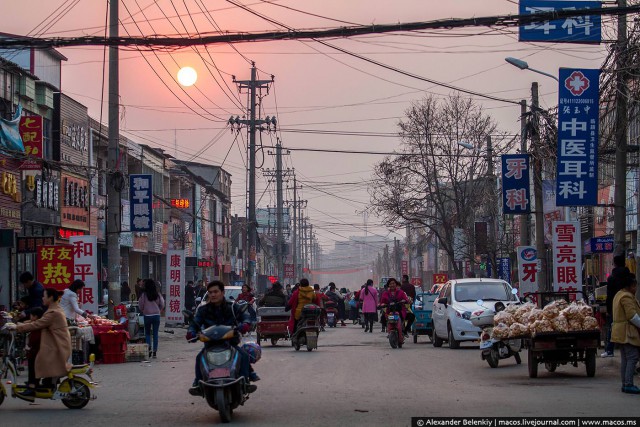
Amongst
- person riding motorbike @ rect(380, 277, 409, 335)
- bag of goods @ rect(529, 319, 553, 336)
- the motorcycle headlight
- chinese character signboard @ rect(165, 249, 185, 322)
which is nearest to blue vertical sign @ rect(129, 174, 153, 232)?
chinese character signboard @ rect(165, 249, 185, 322)

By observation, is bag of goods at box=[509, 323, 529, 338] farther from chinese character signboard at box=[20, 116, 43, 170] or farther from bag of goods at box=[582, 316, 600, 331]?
chinese character signboard at box=[20, 116, 43, 170]

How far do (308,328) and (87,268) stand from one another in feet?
A: 19.1

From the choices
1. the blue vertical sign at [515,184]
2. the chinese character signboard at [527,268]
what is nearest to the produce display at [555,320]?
the chinese character signboard at [527,268]

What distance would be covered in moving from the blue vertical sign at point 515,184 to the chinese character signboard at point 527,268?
147cm

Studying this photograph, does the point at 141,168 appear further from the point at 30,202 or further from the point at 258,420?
the point at 258,420

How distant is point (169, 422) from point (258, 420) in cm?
102

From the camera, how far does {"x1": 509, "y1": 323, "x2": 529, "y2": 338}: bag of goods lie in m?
17.1

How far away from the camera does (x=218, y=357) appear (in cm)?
1192

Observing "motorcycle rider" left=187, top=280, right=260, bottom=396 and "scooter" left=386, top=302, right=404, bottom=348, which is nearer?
"motorcycle rider" left=187, top=280, right=260, bottom=396

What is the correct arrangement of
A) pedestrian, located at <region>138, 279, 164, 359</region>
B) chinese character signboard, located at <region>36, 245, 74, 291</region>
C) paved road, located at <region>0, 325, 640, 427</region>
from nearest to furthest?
paved road, located at <region>0, 325, 640, 427</region> < pedestrian, located at <region>138, 279, 164, 359</region> < chinese character signboard, located at <region>36, 245, 74, 291</region>

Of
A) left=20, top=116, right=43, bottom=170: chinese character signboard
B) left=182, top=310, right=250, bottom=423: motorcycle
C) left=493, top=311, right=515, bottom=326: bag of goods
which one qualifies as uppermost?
left=20, top=116, right=43, bottom=170: chinese character signboard

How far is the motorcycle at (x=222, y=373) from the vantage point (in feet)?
38.4

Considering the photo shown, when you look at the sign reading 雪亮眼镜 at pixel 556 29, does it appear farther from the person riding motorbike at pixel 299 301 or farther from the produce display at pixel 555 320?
the produce display at pixel 555 320

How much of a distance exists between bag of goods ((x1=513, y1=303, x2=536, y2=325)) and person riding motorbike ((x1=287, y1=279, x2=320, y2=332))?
8.62m
